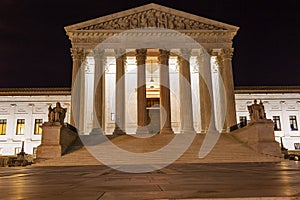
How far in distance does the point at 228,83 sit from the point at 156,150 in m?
13.4

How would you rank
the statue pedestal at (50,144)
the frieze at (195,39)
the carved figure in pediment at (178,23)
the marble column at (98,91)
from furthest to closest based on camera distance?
the carved figure in pediment at (178,23) < the frieze at (195,39) < the marble column at (98,91) < the statue pedestal at (50,144)

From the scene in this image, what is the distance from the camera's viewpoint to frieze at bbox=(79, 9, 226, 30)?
32656mm

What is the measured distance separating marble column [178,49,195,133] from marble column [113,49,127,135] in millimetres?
6450

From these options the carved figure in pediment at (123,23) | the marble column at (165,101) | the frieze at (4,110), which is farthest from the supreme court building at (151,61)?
the frieze at (4,110)

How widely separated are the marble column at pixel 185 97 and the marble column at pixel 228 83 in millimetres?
3905

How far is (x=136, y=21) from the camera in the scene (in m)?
32.8

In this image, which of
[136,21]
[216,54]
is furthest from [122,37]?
[216,54]

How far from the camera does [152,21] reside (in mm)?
32750

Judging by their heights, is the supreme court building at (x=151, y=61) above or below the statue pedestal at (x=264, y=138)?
above

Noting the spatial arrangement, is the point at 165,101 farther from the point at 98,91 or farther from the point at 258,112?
the point at 258,112

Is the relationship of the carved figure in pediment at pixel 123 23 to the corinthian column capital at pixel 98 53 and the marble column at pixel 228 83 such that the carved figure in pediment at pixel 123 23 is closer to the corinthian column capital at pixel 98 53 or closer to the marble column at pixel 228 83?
the corinthian column capital at pixel 98 53

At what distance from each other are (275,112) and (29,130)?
37.2 m

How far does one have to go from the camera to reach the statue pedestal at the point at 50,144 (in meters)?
21.1

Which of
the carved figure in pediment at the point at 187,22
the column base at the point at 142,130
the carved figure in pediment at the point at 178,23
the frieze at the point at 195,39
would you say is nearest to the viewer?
the column base at the point at 142,130
